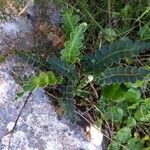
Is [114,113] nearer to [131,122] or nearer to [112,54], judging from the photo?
[131,122]

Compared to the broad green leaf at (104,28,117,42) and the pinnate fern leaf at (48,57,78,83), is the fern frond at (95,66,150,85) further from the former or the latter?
the broad green leaf at (104,28,117,42)

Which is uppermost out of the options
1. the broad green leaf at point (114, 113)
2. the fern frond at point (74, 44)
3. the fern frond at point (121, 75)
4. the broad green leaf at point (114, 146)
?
the fern frond at point (74, 44)

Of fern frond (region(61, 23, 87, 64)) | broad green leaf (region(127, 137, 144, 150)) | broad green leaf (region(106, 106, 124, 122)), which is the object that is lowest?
broad green leaf (region(127, 137, 144, 150))

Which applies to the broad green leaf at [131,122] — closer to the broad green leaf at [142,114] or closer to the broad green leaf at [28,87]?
the broad green leaf at [142,114]

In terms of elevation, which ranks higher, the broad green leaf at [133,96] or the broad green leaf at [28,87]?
the broad green leaf at [28,87]

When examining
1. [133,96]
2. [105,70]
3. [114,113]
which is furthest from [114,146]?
[105,70]

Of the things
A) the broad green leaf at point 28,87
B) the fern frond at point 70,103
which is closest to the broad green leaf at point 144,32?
the fern frond at point 70,103

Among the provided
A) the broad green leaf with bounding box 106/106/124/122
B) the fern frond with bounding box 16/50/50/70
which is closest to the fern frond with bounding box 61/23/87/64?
the fern frond with bounding box 16/50/50/70

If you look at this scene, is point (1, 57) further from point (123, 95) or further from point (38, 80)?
point (123, 95)
